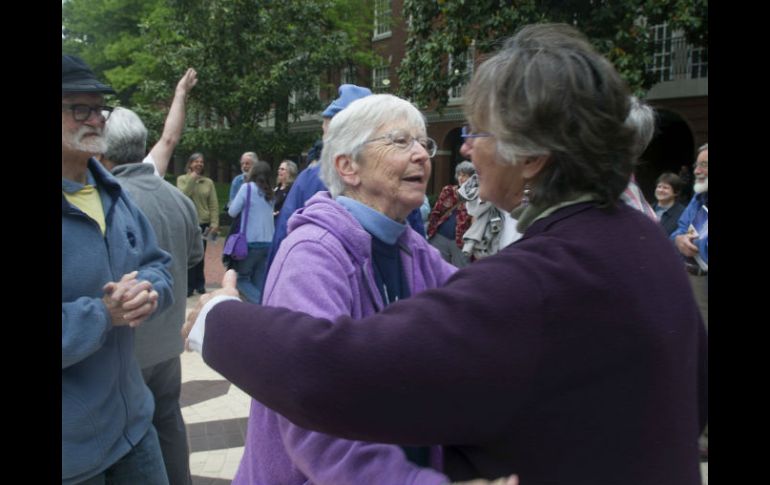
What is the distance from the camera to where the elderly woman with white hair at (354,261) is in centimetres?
134

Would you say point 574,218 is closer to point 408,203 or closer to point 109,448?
point 408,203

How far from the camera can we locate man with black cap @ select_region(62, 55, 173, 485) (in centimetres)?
208

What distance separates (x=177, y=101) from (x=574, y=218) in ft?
10.1

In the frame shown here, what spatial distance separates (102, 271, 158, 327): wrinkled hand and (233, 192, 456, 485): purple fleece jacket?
691mm

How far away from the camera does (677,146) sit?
66.8 feet

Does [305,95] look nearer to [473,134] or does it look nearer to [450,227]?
[450,227]

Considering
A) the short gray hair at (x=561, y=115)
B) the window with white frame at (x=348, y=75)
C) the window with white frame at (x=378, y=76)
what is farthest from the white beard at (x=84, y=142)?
the window with white frame at (x=378, y=76)

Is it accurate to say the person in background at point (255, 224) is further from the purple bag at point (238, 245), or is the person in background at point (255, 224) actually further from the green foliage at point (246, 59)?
the green foliage at point (246, 59)

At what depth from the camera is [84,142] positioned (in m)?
2.30

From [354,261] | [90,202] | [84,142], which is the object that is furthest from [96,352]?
[354,261]

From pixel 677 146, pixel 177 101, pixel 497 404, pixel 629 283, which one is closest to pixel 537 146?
pixel 629 283

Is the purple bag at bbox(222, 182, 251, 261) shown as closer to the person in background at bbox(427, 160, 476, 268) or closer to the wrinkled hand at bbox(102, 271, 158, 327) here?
the person in background at bbox(427, 160, 476, 268)

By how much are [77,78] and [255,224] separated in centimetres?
514
